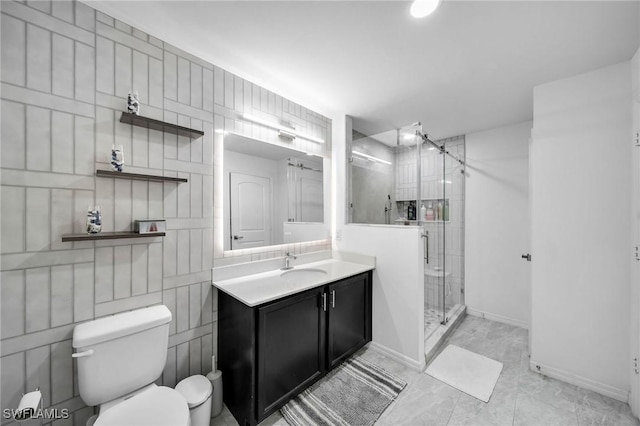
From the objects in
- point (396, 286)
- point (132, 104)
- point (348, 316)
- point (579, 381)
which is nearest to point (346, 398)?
point (348, 316)

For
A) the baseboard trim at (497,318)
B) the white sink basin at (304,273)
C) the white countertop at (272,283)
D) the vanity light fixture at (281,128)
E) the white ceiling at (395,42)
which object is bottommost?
the baseboard trim at (497,318)

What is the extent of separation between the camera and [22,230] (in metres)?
1.17

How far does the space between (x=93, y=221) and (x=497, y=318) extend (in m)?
4.25

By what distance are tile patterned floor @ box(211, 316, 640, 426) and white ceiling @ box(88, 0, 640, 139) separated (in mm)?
2580

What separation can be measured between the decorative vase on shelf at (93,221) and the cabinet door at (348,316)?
1.56m

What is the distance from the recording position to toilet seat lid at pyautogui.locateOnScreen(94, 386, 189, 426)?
3.66 ft

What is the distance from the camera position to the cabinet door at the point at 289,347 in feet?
5.02

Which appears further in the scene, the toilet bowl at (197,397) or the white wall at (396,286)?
the white wall at (396,286)

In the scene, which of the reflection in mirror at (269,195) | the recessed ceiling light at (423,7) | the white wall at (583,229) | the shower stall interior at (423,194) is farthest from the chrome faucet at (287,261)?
the white wall at (583,229)

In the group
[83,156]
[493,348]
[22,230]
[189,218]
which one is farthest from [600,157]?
[22,230]

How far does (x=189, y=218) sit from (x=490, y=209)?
11.7 ft

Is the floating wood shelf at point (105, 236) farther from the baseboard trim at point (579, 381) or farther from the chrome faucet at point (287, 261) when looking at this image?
the baseboard trim at point (579, 381)

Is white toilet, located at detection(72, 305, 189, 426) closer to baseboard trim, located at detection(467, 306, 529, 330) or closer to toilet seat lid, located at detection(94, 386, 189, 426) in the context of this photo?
toilet seat lid, located at detection(94, 386, 189, 426)

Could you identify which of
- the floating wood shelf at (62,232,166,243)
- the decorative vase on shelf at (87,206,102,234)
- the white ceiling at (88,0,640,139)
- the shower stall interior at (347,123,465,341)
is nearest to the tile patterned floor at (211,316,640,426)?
the shower stall interior at (347,123,465,341)
